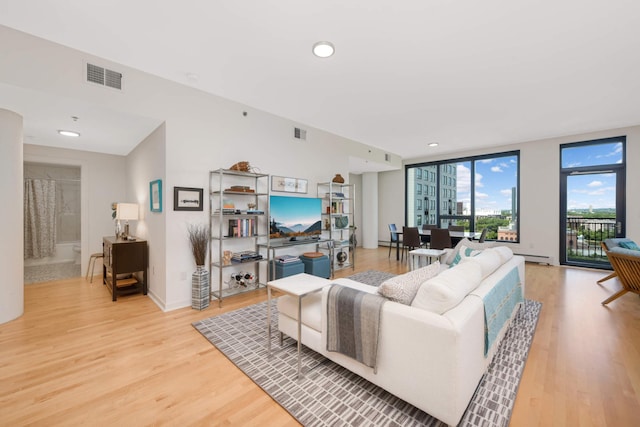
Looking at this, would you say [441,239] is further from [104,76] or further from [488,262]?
[104,76]

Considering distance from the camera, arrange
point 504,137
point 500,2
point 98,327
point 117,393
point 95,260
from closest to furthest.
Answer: point 117,393 → point 500,2 → point 98,327 → point 95,260 → point 504,137

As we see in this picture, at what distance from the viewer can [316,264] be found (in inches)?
174

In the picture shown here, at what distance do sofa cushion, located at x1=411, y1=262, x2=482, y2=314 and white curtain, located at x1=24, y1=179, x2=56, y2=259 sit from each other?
24.9 feet

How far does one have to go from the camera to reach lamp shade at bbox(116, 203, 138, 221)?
392 cm

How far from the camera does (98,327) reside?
276 cm

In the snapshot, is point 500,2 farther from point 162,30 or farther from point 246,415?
point 246,415

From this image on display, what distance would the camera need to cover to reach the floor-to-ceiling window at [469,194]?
6383 millimetres

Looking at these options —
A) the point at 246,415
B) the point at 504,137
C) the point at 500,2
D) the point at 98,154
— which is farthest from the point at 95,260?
the point at 504,137

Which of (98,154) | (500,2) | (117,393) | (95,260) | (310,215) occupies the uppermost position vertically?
(500,2)

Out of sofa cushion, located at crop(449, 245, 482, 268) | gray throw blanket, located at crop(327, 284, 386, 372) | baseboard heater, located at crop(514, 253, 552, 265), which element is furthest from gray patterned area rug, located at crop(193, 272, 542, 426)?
baseboard heater, located at crop(514, 253, 552, 265)

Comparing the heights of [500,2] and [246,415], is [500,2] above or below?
above

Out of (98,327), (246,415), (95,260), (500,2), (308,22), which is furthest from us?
(95,260)

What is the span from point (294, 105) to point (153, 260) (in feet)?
9.88

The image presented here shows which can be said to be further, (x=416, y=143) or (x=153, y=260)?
(x=416, y=143)
